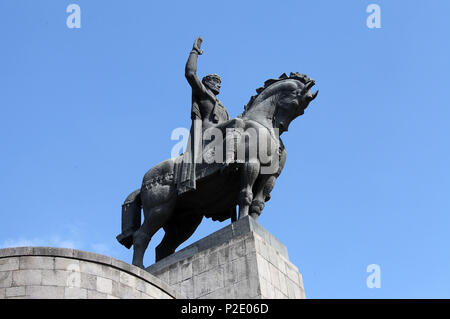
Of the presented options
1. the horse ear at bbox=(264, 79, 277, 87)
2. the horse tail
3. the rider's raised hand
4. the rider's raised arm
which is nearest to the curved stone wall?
the horse tail

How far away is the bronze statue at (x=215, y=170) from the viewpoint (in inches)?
691

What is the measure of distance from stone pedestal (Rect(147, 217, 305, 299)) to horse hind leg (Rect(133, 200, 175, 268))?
66 centimetres

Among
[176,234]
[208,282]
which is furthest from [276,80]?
[208,282]

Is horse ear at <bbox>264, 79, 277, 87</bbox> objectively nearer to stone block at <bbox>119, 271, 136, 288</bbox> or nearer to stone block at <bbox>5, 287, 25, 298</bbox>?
stone block at <bbox>119, 271, 136, 288</bbox>

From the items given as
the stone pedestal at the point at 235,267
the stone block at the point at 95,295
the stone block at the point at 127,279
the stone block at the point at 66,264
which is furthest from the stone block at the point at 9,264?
the stone pedestal at the point at 235,267

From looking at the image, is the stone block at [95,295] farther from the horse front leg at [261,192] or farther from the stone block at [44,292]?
the horse front leg at [261,192]

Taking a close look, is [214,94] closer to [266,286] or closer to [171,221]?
[171,221]

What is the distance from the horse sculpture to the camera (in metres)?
17.5

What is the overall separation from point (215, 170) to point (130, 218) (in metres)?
2.31

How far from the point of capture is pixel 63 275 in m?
13.6

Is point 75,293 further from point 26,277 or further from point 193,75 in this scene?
point 193,75
